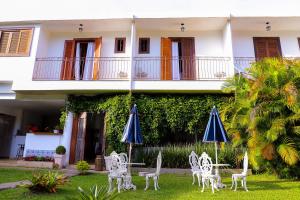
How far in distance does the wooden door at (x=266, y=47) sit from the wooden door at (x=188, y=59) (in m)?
3.05

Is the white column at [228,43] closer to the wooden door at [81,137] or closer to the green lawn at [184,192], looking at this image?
the green lawn at [184,192]

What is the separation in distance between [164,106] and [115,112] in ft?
6.84

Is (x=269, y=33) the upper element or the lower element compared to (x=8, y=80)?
upper

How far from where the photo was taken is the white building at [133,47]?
11336 millimetres

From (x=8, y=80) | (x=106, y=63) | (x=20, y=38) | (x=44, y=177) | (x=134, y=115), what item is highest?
(x=20, y=38)

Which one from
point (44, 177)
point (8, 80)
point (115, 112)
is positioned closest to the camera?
point (44, 177)

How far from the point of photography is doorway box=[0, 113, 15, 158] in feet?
45.8

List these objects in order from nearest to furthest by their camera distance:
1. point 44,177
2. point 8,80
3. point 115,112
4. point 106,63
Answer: point 44,177 < point 115,112 < point 8,80 < point 106,63

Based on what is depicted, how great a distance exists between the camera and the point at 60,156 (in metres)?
10.8

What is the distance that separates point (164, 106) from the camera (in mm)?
11086

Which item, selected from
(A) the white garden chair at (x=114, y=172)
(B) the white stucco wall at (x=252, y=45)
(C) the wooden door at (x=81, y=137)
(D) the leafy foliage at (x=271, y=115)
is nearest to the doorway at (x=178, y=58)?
(B) the white stucco wall at (x=252, y=45)

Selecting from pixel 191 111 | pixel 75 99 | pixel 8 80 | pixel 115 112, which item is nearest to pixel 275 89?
pixel 191 111

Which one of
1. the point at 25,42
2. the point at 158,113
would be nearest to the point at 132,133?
the point at 158,113

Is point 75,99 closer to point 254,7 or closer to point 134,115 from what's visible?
point 134,115
